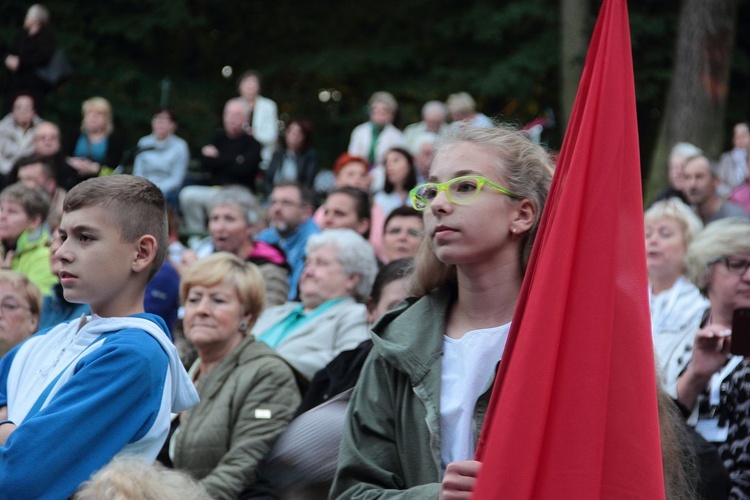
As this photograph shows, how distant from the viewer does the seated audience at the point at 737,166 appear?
12086 millimetres

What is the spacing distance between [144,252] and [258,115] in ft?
35.7

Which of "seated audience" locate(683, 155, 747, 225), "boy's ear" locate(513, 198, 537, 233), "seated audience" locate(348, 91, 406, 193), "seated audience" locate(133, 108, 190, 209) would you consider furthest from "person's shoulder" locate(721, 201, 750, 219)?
"seated audience" locate(133, 108, 190, 209)

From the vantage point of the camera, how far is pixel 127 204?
331cm

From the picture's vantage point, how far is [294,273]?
8.38 meters

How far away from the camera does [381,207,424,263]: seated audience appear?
23.3 ft

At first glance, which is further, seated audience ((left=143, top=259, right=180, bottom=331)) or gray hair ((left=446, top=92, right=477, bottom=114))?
gray hair ((left=446, top=92, right=477, bottom=114))

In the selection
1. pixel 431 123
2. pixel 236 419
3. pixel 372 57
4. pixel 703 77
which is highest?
pixel 372 57

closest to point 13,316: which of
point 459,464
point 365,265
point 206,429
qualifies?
point 206,429

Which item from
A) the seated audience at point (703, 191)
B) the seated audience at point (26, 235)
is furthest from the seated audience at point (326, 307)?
the seated audience at point (703, 191)

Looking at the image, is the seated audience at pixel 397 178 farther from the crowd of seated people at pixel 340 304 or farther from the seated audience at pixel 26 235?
the seated audience at pixel 26 235

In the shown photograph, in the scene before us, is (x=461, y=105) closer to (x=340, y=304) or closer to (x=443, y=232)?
(x=340, y=304)

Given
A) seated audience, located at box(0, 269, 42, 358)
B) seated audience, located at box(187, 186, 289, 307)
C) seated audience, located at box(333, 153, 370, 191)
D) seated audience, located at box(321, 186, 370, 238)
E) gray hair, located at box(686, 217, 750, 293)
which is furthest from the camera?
seated audience, located at box(333, 153, 370, 191)

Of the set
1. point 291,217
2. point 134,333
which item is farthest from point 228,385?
point 291,217

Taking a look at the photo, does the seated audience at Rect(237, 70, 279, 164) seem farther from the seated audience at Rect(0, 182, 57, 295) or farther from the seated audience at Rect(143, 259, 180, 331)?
the seated audience at Rect(143, 259, 180, 331)
